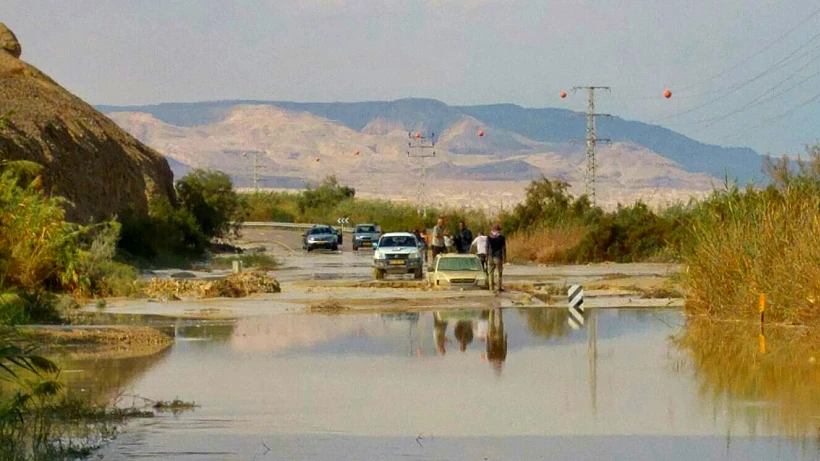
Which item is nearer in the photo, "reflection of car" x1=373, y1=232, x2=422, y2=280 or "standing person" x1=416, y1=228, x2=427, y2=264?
"reflection of car" x1=373, y1=232, x2=422, y2=280

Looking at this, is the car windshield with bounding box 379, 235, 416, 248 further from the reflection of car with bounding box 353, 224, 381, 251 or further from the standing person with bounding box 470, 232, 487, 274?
the reflection of car with bounding box 353, 224, 381, 251

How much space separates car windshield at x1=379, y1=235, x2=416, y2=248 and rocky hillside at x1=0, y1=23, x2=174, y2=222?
12.1 meters

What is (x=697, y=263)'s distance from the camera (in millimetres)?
32875

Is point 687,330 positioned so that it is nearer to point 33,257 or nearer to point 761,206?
point 761,206

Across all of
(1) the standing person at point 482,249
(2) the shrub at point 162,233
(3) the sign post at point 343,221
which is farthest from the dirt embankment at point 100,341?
(3) the sign post at point 343,221

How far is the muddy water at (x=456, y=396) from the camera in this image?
15492mm

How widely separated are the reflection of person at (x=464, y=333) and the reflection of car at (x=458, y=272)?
34.5 ft

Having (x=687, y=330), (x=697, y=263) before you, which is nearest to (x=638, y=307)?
(x=697, y=263)

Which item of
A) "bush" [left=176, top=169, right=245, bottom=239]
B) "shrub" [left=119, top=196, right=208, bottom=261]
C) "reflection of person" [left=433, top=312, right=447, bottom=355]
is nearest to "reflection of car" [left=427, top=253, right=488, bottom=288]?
"reflection of person" [left=433, top=312, right=447, bottom=355]

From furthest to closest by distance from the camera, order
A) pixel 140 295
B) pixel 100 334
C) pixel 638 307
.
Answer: pixel 140 295
pixel 638 307
pixel 100 334

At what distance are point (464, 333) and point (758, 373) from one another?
8.59 metres

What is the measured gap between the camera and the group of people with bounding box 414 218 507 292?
42.1 metres

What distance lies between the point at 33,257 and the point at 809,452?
22.1 meters

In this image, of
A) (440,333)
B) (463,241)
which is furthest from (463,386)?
(463,241)
